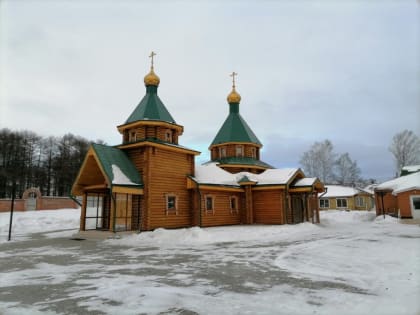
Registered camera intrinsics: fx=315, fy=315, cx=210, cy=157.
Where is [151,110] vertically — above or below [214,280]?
above

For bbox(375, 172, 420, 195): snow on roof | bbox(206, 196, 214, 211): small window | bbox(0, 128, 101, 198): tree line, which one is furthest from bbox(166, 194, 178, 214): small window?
bbox(0, 128, 101, 198): tree line

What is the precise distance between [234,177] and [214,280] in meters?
15.8

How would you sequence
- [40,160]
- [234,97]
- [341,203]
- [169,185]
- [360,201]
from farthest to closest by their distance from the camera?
[40,160] < [360,201] < [341,203] < [234,97] < [169,185]

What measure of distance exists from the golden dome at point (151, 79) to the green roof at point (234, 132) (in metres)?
7.74

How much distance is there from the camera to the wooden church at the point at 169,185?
15.9m

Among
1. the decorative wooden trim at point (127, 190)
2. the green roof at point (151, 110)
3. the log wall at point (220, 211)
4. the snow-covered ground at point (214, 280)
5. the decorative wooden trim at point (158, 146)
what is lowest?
the snow-covered ground at point (214, 280)

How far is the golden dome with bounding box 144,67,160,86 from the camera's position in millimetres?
20141

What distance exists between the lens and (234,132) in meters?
25.6

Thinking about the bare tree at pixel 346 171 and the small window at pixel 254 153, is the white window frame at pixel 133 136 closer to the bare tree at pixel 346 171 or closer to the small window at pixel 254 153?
the small window at pixel 254 153

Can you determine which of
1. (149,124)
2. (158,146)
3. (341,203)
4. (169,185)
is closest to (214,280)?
(158,146)

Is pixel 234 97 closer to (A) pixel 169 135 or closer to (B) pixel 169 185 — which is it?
(A) pixel 169 135

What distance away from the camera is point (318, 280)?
6.24 metres

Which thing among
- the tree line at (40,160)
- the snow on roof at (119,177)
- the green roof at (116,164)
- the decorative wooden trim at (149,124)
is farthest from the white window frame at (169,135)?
the tree line at (40,160)

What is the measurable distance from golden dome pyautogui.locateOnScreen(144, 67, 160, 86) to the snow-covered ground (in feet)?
38.5
